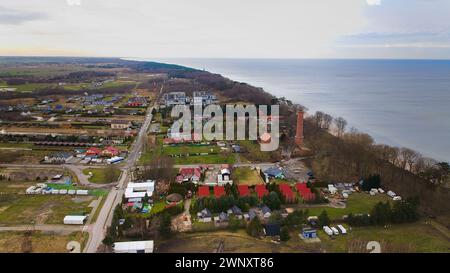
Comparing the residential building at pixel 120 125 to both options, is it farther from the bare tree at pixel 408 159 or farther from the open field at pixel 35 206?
the bare tree at pixel 408 159

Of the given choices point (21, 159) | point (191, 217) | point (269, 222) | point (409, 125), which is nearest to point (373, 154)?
point (269, 222)

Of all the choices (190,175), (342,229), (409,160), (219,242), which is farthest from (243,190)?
(409,160)

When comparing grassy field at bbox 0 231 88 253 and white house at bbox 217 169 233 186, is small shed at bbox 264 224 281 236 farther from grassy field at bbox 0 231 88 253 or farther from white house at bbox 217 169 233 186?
grassy field at bbox 0 231 88 253

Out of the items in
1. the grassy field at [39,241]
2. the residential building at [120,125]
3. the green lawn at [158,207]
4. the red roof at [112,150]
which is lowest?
the grassy field at [39,241]

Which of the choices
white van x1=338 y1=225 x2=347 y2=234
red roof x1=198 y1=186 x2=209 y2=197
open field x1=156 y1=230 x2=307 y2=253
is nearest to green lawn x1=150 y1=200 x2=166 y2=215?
red roof x1=198 y1=186 x2=209 y2=197

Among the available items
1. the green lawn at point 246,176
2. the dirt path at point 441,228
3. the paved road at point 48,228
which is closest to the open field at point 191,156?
the green lawn at point 246,176

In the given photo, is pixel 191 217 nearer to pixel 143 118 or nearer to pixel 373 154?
pixel 373 154
